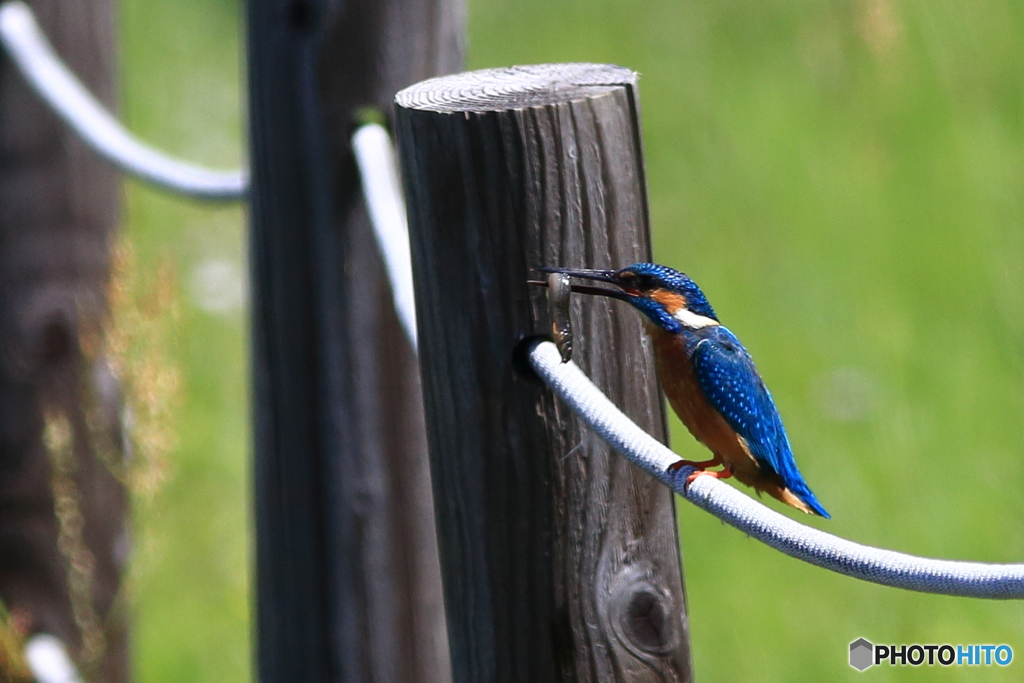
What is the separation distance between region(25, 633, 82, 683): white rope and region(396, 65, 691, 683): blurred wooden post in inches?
69.0

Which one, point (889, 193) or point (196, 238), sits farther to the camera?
point (196, 238)

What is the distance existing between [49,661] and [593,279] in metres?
2.11

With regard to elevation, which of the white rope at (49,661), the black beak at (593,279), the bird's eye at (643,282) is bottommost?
the white rope at (49,661)

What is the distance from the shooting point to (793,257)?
4887mm

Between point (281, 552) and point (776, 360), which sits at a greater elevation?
point (281, 552)

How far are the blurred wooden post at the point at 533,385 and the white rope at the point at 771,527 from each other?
0.28ft

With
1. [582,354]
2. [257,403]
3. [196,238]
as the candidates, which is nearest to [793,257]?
[196,238]

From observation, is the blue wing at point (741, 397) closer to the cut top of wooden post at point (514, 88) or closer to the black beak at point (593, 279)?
the black beak at point (593, 279)

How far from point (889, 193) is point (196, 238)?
297 centimetres

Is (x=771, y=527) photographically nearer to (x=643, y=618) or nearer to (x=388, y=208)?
(x=643, y=618)

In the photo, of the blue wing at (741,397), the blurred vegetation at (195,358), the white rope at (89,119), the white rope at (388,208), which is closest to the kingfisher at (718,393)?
the blue wing at (741,397)

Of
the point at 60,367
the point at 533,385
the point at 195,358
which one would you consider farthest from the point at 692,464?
the point at 195,358

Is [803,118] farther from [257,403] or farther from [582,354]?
[582,354]

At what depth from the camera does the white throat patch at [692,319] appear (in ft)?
5.07
